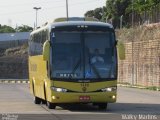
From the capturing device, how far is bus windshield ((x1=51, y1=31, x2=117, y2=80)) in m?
23.1

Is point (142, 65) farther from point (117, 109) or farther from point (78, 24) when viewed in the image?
point (78, 24)

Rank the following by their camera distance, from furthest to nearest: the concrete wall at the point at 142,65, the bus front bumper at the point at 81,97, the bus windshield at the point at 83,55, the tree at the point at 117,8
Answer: the tree at the point at 117,8 → the concrete wall at the point at 142,65 → the bus windshield at the point at 83,55 → the bus front bumper at the point at 81,97

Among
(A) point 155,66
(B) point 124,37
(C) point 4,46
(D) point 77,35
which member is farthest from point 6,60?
(D) point 77,35

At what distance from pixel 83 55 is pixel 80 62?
29cm

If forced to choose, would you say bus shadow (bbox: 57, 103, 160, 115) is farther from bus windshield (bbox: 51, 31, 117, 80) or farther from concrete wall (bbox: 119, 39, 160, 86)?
concrete wall (bbox: 119, 39, 160, 86)

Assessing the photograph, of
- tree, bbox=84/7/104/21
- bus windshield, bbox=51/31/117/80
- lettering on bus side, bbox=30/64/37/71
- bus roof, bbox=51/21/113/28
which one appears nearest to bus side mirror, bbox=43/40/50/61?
bus windshield, bbox=51/31/117/80

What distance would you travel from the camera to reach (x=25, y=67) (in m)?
107

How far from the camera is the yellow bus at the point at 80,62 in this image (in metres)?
22.9

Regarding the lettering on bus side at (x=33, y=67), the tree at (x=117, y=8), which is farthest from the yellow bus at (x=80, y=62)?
the tree at (x=117, y=8)

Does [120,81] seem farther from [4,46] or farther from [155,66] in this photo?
[4,46]

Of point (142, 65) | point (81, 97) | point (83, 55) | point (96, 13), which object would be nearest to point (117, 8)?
point (96, 13)

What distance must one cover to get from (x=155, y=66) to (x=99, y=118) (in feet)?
99.4

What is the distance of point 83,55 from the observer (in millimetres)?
23344

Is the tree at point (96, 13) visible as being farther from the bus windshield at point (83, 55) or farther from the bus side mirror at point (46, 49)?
the bus side mirror at point (46, 49)
